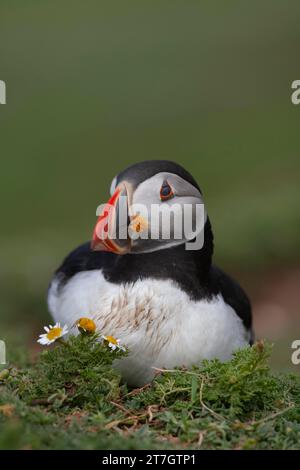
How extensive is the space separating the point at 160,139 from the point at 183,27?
677cm

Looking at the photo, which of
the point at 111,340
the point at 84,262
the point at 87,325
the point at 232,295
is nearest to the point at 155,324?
the point at 111,340

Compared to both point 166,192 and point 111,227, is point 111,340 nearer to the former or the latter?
point 111,227

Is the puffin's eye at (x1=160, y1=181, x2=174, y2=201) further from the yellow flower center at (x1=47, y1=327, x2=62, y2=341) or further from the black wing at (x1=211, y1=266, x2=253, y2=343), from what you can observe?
the yellow flower center at (x1=47, y1=327, x2=62, y2=341)

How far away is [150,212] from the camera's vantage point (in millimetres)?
4305

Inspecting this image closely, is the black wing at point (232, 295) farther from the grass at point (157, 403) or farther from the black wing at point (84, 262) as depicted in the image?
the grass at point (157, 403)

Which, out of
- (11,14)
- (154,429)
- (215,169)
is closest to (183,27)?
(11,14)

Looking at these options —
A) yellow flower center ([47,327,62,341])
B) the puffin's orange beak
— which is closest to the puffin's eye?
the puffin's orange beak

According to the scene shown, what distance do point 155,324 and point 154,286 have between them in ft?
0.61

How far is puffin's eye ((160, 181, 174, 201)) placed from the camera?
4.35 m

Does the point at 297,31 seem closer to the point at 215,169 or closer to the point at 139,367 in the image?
the point at 215,169

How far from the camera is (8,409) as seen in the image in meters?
3.44

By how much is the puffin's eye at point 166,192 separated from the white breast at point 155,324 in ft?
1.34

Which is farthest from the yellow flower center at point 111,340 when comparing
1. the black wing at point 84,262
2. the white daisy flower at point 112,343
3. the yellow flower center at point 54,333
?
the black wing at point 84,262

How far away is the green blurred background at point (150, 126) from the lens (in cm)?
861
